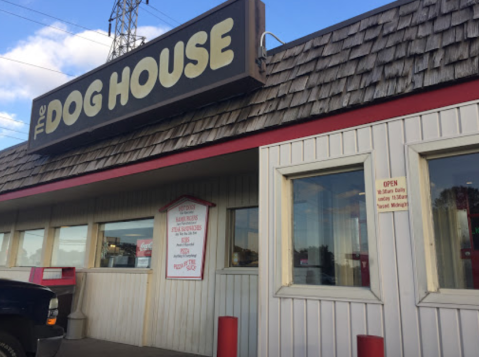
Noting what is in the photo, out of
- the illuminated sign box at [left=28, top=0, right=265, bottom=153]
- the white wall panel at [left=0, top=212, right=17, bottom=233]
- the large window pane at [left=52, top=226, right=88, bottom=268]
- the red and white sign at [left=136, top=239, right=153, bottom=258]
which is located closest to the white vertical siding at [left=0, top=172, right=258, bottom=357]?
the red and white sign at [left=136, top=239, right=153, bottom=258]

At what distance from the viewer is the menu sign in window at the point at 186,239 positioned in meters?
7.30

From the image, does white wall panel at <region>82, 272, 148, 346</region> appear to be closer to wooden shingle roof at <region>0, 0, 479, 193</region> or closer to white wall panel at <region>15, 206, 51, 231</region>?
wooden shingle roof at <region>0, 0, 479, 193</region>

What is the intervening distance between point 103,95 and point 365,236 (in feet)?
17.7

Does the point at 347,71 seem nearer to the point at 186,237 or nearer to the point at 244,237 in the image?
the point at 244,237

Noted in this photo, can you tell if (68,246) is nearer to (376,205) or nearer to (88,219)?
(88,219)

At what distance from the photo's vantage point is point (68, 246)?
400 inches

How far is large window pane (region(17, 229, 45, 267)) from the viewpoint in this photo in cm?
1102

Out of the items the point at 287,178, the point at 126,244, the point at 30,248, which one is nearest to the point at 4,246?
the point at 30,248

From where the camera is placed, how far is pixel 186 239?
7.54m

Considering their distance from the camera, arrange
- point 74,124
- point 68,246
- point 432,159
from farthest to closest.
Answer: point 68,246 → point 74,124 → point 432,159

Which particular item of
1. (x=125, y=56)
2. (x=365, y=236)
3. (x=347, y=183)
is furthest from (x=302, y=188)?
(x=125, y=56)

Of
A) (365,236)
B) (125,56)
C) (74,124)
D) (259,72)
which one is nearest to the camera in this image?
(365,236)

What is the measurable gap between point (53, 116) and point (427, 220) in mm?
7496

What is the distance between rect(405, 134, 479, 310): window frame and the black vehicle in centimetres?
398
